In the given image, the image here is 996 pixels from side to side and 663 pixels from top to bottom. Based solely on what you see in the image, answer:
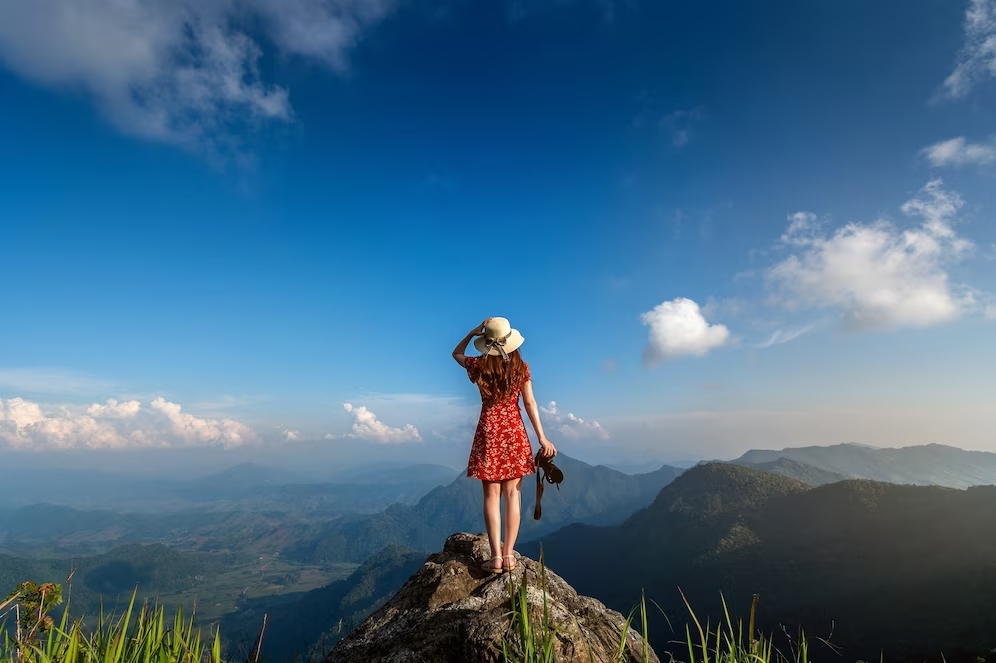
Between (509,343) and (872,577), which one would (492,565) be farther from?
(872,577)

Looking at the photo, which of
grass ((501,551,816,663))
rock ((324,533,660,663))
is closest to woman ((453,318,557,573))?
rock ((324,533,660,663))

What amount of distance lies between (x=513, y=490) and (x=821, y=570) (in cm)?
19439

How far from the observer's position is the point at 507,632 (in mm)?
4441

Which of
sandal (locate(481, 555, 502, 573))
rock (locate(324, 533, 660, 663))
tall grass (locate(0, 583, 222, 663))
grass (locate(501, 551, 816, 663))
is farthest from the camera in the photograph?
sandal (locate(481, 555, 502, 573))

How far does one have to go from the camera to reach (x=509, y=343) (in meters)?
7.59

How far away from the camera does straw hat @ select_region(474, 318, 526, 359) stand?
7.54 m

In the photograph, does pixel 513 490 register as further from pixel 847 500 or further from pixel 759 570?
pixel 847 500

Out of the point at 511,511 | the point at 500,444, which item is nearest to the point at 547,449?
the point at 500,444

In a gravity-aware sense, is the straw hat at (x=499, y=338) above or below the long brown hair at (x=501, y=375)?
above

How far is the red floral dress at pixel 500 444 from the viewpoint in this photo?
7398 millimetres

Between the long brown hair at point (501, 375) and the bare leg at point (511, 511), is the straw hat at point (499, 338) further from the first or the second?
the bare leg at point (511, 511)

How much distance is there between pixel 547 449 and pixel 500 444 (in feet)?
2.17

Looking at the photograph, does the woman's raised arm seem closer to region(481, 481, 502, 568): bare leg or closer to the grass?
region(481, 481, 502, 568): bare leg

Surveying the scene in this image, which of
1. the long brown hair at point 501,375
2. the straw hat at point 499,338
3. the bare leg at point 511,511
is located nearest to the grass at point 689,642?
the bare leg at point 511,511
